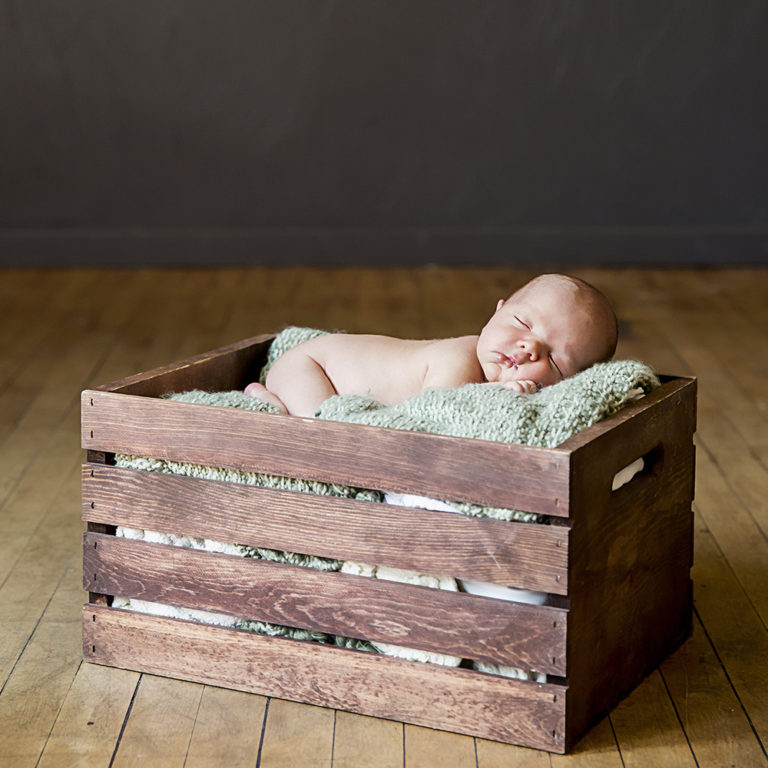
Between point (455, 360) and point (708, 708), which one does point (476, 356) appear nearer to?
point (455, 360)

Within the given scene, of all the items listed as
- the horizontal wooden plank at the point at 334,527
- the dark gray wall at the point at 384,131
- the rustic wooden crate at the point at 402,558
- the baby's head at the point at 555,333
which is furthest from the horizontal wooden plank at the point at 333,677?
the dark gray wall at the point at 384,131

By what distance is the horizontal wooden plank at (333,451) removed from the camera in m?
1.12

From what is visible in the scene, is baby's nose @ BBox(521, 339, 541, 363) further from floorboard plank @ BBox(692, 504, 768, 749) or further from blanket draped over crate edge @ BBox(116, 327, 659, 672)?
floorboard plank @ BBox(692, 504, 768, 749)

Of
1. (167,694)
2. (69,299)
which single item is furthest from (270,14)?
(167,694)

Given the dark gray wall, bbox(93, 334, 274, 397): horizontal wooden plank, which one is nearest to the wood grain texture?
bbox(93, 334, 274, 397): horizontal wooden plank

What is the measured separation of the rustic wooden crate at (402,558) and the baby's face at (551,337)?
11cm

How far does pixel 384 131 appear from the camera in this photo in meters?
4.26

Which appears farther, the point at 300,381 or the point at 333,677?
the point at 300,381

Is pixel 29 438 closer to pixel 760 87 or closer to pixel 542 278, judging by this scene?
pixel 542 278

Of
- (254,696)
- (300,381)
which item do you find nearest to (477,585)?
(254,696)

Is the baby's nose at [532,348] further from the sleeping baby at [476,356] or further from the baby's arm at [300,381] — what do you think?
the baby's arm at [300,381]

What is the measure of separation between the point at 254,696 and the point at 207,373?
0.45 m

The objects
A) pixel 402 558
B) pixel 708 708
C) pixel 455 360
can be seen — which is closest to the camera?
pixel 402 558

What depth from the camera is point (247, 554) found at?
129cm
